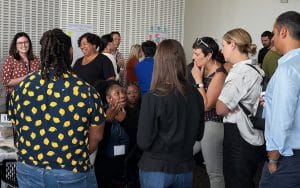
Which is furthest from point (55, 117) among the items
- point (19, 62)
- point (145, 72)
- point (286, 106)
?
point (145, 72)

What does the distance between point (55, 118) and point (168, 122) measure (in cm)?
58

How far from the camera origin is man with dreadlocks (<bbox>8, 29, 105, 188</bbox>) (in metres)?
1.99

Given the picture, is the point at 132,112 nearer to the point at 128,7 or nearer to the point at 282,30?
the point at 282,30

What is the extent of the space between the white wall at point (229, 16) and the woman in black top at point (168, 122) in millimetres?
5919

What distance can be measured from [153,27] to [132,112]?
3949mm

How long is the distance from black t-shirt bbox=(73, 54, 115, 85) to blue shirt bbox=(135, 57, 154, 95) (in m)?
0.59

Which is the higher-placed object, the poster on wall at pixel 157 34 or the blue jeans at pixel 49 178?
the poster on wall at pixel 157 34

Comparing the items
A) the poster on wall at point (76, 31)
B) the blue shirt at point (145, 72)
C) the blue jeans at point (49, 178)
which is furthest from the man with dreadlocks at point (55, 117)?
the poster on wall at point (76, 31)

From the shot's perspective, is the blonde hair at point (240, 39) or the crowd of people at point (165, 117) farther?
the blonde hair at point (240, 39)

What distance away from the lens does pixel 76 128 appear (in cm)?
202

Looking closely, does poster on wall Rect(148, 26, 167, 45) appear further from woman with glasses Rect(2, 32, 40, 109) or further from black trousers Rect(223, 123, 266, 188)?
black trousers Rect(223, 123, 266, 188)

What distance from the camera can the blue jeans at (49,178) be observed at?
6.67 ft

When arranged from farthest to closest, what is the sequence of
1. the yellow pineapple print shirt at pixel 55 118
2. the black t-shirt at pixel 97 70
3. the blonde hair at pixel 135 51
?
the blonde hair at pixel 135 51, the black t-shirt at pixel 97 70, the yellow pineapple print shirt at pixel 55 118

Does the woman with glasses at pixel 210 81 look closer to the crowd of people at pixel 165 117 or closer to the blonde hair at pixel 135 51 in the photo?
the crowd of people at pixel 165 117
